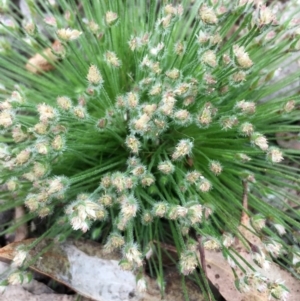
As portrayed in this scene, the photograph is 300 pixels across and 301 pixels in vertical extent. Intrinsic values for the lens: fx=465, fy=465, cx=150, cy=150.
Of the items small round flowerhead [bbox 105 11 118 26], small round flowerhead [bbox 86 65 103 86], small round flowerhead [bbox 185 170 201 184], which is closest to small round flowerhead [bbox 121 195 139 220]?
small round flowerhead [bbox 185 170 201 184]

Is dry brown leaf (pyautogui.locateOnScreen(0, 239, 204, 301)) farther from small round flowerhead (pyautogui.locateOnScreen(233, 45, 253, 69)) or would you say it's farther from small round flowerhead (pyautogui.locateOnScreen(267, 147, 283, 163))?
small round flowerhead (pyautogui.locateOnScreen(233, 45, 253, 69))

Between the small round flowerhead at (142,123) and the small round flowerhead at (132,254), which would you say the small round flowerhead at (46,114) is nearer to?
the small round flowerhead at (142,123)

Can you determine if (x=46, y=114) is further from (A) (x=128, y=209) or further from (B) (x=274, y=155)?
(B) (x=274, y=155)

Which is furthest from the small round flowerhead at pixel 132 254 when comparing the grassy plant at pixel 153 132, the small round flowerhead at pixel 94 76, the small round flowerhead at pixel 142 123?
the small round flowerhead at pixel 94 76

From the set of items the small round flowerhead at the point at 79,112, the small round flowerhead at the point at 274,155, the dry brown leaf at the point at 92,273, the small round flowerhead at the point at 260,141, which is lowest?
the dry brown leaf at the point at 92,273

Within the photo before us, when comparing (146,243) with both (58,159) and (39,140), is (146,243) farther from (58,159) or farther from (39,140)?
(39,140)

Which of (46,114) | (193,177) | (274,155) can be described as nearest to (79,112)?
(46,114)

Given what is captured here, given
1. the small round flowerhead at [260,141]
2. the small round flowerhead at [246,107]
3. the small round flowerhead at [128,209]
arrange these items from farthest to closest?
the small round flowerhead at [246,107] < the small round flowerhead at [260,141] < the small round flowerhead at [128,209]
